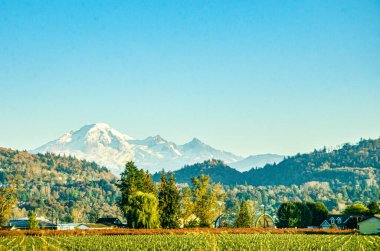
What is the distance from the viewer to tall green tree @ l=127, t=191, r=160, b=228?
291 ft

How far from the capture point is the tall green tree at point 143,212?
88.7 meters

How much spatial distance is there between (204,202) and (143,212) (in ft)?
56.2

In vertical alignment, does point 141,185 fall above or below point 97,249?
above

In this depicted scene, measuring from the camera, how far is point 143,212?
8875 cm

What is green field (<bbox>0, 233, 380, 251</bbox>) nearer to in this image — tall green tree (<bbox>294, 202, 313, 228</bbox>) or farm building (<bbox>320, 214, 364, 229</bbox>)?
A: farm building (<bbox>320, 214, 364, 229</bbox>)

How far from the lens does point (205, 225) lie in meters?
99.2

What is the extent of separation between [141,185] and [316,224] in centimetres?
5971

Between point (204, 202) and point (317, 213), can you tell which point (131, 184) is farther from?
point (317, 213)

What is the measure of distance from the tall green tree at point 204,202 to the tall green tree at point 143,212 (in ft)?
43.8

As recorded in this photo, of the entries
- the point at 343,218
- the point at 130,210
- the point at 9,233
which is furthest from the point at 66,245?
the point at 343,218

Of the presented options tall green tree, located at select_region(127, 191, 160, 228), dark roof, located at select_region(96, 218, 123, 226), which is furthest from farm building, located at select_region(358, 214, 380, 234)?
dark roof, located at select_region(96, 218, 123, 226)

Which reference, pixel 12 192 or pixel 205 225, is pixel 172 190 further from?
pixel 12 192

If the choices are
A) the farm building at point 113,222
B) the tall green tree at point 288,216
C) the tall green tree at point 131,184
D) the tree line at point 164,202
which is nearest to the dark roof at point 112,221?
the farm building at point 113,222

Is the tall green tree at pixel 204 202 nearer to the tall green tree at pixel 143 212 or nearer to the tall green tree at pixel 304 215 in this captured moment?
the tall green tree at pixel 143 212
